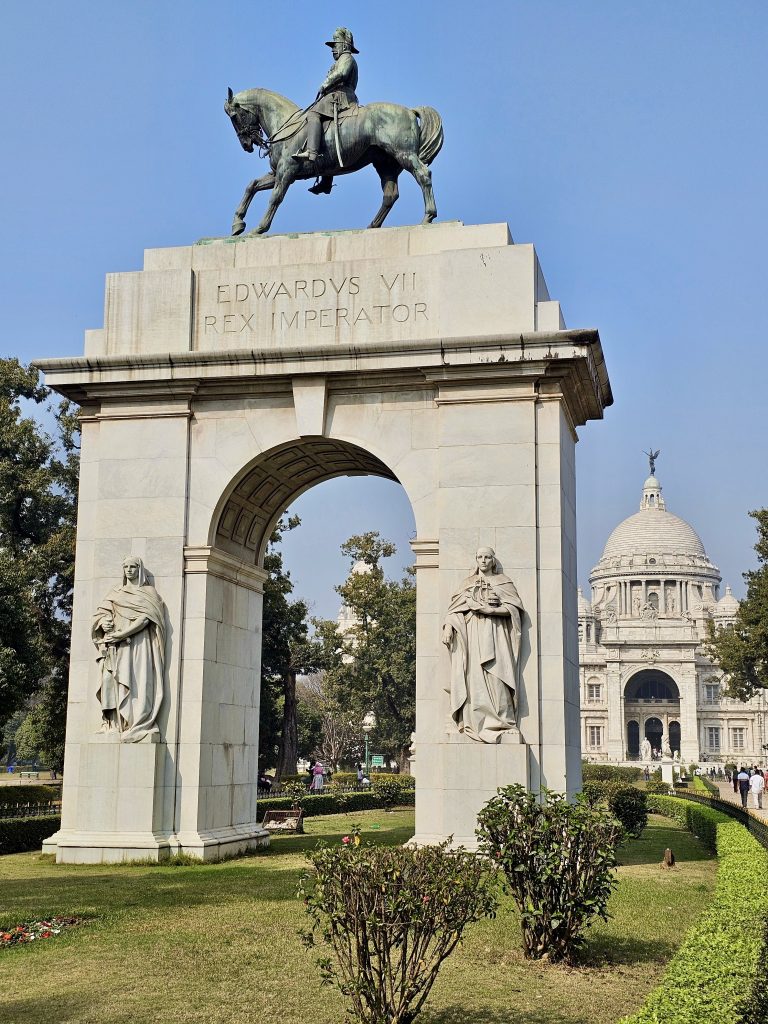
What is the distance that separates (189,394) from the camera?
59.7ft

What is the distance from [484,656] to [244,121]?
980 centimetres

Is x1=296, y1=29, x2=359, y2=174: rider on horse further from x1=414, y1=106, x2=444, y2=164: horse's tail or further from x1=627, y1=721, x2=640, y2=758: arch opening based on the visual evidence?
x1=627, y1=721, x2=640, y2=758: arch opening

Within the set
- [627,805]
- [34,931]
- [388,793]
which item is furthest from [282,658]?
[34,931]

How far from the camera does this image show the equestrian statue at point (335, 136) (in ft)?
60.5

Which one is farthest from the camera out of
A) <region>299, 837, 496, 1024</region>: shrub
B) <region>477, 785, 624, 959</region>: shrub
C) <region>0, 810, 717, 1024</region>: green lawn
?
<region>477, 785, 624, 959</region>: shrub

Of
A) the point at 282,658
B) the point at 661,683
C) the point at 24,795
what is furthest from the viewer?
the point at 661,683

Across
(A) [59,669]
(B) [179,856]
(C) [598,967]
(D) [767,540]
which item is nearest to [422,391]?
(B) [179,856]

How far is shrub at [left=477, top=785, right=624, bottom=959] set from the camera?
10555 millimetres

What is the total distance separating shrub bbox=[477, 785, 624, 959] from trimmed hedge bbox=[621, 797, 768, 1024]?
3.32ft

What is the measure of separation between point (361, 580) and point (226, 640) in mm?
37845

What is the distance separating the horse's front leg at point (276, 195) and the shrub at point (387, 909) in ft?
42.4

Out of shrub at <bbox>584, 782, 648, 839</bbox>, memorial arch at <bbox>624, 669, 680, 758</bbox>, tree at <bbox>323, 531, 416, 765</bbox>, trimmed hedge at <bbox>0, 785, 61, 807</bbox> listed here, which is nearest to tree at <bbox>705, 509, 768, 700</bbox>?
tree at <bbox>323, 531, 416, 765</bbox>

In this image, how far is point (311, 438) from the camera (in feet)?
58.7

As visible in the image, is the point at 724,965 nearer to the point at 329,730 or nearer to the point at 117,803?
the point at 117,803
